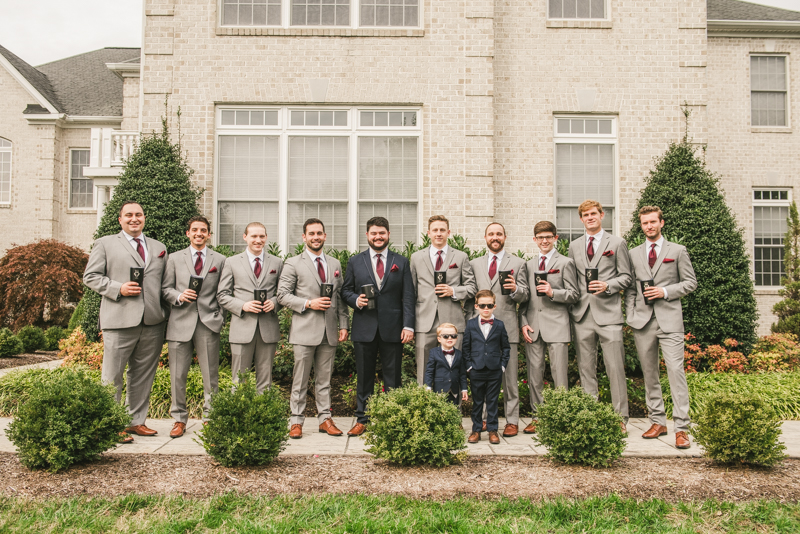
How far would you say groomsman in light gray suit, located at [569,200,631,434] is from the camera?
6.18m

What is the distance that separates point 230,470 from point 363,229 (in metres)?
6.01

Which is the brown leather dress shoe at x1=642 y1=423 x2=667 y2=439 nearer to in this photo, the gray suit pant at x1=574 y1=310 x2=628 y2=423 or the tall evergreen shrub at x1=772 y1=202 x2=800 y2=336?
the gray suit pant at x1=574 y1=310 x2=628 y2=423

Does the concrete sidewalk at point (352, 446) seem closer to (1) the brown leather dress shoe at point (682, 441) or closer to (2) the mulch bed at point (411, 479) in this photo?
(1) the brown leather dress shoe at point (682, 441)

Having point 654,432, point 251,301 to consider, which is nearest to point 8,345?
point 251,301

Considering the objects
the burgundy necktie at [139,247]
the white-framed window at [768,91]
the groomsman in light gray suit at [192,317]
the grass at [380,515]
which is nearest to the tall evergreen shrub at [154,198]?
the burgundy necktie at [139,247]

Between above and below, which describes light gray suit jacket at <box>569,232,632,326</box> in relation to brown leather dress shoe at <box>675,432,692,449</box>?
above

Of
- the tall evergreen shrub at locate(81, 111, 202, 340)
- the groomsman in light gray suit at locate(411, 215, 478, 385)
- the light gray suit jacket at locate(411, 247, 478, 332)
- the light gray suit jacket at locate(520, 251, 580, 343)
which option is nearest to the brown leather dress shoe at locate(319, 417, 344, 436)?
the groomsman in light gray suit at locate(411, 215, 478, 385)

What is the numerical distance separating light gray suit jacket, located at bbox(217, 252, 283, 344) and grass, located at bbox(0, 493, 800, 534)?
2.20 meters

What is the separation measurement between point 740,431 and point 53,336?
15.2m

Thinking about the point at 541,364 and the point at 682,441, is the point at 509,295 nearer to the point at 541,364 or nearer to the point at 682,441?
the point at 541,364

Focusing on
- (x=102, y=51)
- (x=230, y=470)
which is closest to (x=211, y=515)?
(x=230, y=470)

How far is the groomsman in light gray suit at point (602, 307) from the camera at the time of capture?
20.3ft

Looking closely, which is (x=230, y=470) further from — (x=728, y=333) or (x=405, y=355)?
(x=728, y=333)

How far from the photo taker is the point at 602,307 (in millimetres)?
6199
